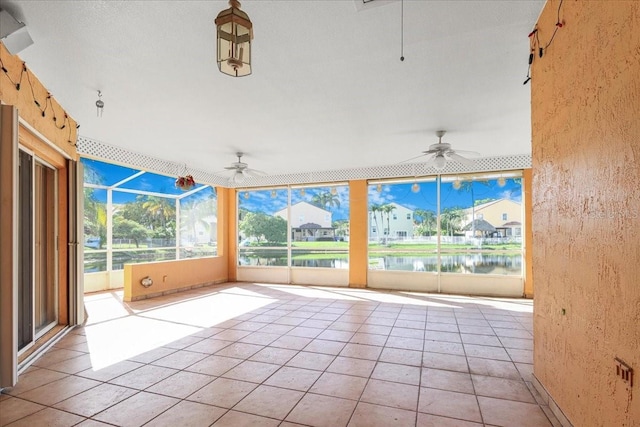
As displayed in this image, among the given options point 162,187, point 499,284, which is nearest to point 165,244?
A: point 162,187

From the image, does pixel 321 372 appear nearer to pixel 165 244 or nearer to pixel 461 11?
pixel 461 11

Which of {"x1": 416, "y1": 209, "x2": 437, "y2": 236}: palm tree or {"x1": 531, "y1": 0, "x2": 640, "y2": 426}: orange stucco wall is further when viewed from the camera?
{"x1": 416, "y1": 209, "x2": 437, "y2": 236}: palm tree

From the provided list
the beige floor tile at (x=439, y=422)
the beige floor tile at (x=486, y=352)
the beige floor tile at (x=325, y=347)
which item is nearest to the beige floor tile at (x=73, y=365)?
the beige floor tile at (x=325, y=347)

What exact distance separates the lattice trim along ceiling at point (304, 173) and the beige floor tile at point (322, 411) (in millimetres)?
5216

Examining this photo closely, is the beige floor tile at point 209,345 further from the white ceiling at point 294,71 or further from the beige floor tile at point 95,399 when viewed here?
the white ceiling at point 294,71

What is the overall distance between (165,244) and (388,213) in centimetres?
586

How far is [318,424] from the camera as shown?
2.32 m

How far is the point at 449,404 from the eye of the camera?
259 cm

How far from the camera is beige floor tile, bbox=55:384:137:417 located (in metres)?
2.51

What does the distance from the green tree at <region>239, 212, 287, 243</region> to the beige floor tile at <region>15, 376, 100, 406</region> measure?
20.4 ft

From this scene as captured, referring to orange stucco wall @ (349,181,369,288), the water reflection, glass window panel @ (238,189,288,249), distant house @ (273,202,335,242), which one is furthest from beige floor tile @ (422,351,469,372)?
glass window panel @ (238,189,288,249)

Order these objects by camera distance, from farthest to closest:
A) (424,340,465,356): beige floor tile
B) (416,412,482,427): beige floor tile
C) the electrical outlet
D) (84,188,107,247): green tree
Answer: (84,188,107,247): green tree → (424,340,465,356): beige floor tile → (416,412,482,427): beige floor tile → the electrical outlet

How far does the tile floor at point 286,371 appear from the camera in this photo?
2.44 metres

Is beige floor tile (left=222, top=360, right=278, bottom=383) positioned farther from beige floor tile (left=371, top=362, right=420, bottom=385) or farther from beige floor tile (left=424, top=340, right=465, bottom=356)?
beige floor tile (left=424, top=340, right=465, bottom=356)
